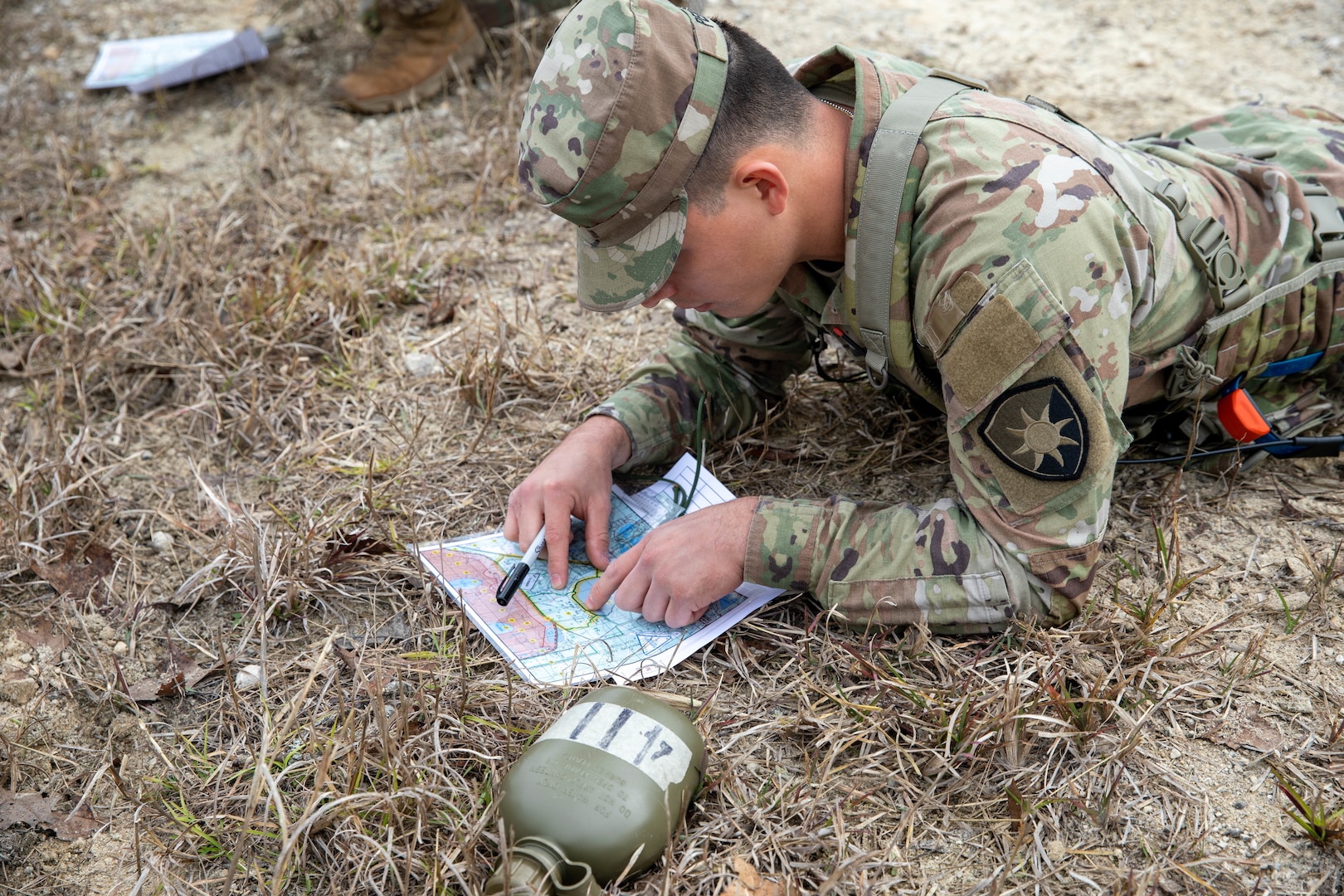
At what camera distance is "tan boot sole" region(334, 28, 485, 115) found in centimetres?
421

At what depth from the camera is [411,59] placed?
432cm

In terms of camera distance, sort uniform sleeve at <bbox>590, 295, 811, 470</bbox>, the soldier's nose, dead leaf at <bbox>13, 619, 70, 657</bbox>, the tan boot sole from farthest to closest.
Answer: the tan boot sole → uniform sleeve at <bbox>590, 295, 811, 470</bbox> → dead leaf at <bbox>13, 619, 70, 657</bbox> → the soldier's nose

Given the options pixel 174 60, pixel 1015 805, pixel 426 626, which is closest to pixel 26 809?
pixel 426 626

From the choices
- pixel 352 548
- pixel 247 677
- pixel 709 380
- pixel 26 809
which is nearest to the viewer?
pixel 26 809

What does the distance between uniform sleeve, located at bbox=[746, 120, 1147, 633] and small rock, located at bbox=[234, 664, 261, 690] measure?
3.36 feet

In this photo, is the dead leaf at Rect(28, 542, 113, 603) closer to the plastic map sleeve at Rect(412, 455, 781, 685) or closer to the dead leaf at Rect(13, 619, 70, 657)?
the dead leaf at Rect(13, 619, 70, 657)

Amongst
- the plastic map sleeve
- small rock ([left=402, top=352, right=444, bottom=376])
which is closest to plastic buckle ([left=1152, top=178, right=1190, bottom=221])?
the plastic map sleeve

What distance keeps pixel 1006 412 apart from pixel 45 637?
78.8 inches

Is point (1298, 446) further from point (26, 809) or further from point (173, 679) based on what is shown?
point (26, 809)

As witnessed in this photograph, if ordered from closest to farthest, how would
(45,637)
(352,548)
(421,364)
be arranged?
1. (45,637)
2. (352,548)
3. (421,364)

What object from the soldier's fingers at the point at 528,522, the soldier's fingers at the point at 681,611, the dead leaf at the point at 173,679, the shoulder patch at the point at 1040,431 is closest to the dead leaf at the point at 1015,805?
the shoulder patch at the point at 1040,431

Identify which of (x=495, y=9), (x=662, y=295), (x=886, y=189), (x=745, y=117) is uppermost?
(x=745, y=117)

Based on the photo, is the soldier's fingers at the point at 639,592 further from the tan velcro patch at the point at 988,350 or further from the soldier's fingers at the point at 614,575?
the tan velcro patch at the point at 988,350

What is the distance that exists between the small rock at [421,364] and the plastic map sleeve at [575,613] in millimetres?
759
